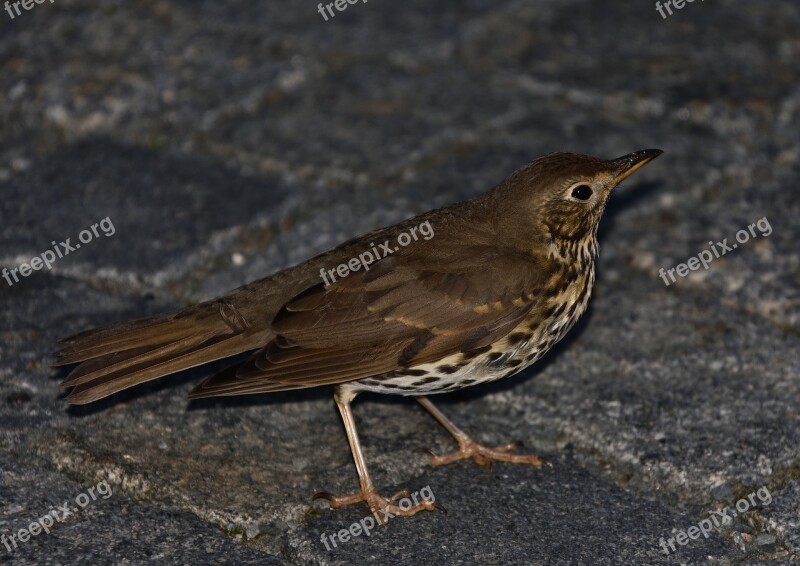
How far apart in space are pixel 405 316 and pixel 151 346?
0.99 meters

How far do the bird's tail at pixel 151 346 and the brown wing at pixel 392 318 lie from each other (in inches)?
6.0

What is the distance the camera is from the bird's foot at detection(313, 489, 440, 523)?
13.8 feet

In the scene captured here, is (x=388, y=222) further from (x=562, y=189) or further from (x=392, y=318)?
(x=392, y=318)

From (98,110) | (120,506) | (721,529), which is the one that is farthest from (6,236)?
(721,529)

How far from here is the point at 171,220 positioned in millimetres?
6043

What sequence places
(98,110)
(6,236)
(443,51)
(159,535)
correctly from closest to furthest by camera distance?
1. (159,535)
2. (6,236)
3. (98,110)
4. (443,51)

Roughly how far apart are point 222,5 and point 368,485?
481 centimetres

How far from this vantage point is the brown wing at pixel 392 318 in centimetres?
423

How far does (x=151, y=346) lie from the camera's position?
429 cm

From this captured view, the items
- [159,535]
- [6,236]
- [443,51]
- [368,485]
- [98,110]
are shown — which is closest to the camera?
[159,535]

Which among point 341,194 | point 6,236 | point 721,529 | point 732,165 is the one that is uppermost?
point 6,236

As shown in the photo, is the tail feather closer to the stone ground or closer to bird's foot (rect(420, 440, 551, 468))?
the stone ground

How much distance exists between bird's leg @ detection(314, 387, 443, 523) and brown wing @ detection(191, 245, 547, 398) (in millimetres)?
214

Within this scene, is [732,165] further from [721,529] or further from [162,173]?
[162,173]
